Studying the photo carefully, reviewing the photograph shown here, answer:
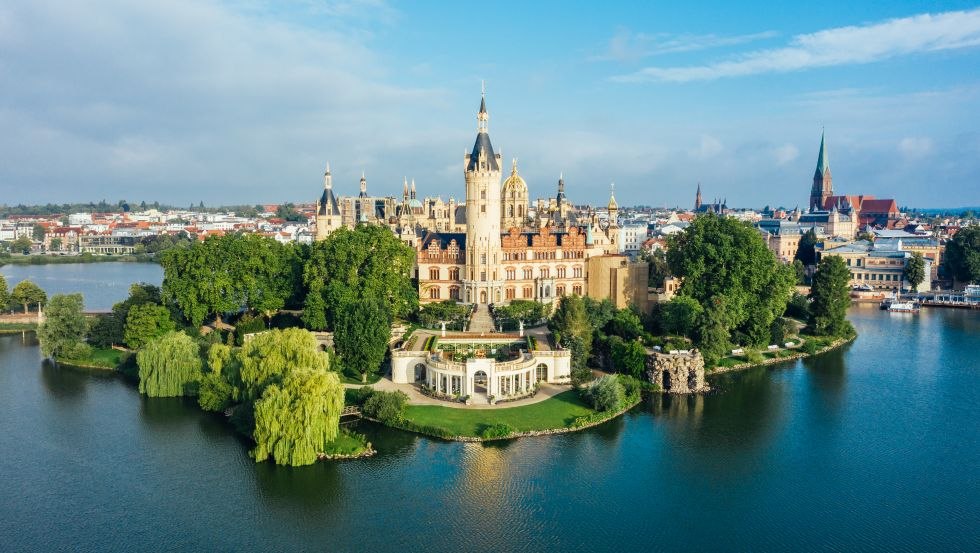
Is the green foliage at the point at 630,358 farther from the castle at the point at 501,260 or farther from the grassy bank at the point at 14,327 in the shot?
the grassy bank at the point at 14,327

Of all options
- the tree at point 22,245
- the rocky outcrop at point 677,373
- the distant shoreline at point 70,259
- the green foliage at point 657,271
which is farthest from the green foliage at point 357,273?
the tree at point 22,245

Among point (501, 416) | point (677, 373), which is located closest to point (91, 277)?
point (501, 416)

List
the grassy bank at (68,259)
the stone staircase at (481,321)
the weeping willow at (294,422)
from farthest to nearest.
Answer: the grassy bank at (68,259), the stone staircase at (481,321), the weeping willow at (294,422)

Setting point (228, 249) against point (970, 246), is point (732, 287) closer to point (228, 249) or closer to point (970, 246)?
point (228, 249)

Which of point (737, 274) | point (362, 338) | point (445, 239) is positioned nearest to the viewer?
point (362, 338)

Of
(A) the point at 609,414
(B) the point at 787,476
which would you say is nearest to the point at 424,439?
(A) the point at 609,414

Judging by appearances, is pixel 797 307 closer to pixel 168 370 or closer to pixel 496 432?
pixel 496 432
